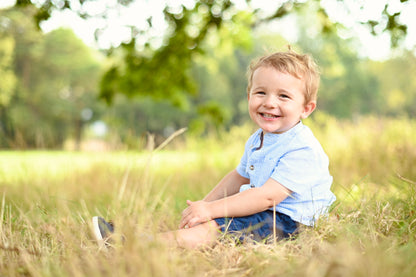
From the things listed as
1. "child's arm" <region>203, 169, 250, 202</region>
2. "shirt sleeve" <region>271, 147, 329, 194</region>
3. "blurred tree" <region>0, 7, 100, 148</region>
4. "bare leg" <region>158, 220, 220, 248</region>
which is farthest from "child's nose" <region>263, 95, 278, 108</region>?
"blurred tree" <region>0, 7, 100, 148</region>

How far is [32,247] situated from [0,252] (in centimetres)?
16

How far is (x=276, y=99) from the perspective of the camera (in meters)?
1.99

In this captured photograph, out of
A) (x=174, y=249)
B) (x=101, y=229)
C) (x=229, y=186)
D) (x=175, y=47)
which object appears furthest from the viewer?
(x=175, y=47)

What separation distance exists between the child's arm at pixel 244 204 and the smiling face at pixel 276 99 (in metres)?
0.35

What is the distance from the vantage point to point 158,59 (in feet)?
21.8

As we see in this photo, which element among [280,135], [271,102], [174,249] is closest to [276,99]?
[271,102]

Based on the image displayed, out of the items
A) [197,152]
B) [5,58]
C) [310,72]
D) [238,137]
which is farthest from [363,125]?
[5,58]

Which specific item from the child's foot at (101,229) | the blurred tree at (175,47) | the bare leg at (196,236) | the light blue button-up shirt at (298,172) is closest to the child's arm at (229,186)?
the light blue button-up shirt at (298,172)

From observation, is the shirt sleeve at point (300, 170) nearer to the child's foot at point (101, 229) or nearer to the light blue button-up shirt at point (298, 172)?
the light blue button-up shirt at point (298, 172)

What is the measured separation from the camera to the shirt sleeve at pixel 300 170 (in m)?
1.87

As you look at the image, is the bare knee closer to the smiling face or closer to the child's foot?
the child's foot

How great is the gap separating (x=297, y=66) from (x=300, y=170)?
558 mm

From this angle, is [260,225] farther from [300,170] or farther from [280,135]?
[280,135]

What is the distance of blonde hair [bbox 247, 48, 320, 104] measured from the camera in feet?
6.52
